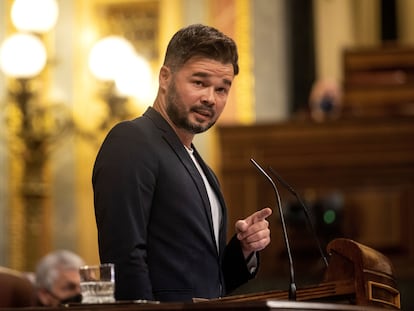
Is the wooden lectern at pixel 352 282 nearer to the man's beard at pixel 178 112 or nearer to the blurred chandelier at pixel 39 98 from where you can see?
the man's beard at pixel 178 112

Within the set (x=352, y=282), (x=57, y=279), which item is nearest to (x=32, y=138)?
(x=57, y=279)

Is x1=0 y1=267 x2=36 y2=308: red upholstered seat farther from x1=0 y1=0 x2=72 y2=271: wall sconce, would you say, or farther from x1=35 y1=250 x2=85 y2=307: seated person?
x1=0 y1=0 x2=72 y2=271: wall sconce

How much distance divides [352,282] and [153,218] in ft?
1.75

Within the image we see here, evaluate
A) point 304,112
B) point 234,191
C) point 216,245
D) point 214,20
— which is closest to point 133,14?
point 214,20

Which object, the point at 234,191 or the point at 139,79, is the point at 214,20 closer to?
the point at 139,79

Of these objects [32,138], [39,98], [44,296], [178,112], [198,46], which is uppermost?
[39,98]

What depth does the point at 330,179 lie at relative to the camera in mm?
7992

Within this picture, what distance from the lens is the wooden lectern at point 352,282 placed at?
274cm

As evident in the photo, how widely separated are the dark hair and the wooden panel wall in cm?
445

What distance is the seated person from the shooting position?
5.56 meters

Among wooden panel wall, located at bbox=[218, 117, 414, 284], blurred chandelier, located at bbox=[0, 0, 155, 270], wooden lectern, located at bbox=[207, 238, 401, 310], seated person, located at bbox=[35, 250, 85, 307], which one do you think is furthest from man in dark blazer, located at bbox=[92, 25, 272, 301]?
blurred chandelier, located at bbox=[0, 0, 155, 270]

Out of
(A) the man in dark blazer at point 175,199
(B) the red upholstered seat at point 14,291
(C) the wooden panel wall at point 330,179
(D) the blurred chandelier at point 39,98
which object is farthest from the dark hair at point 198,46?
(D) the blurred chandelier at point 39,98

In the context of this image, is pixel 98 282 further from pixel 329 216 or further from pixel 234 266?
pixel 329 216

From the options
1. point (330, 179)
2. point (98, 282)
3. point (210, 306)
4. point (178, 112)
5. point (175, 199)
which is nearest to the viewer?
point (210, 306)
